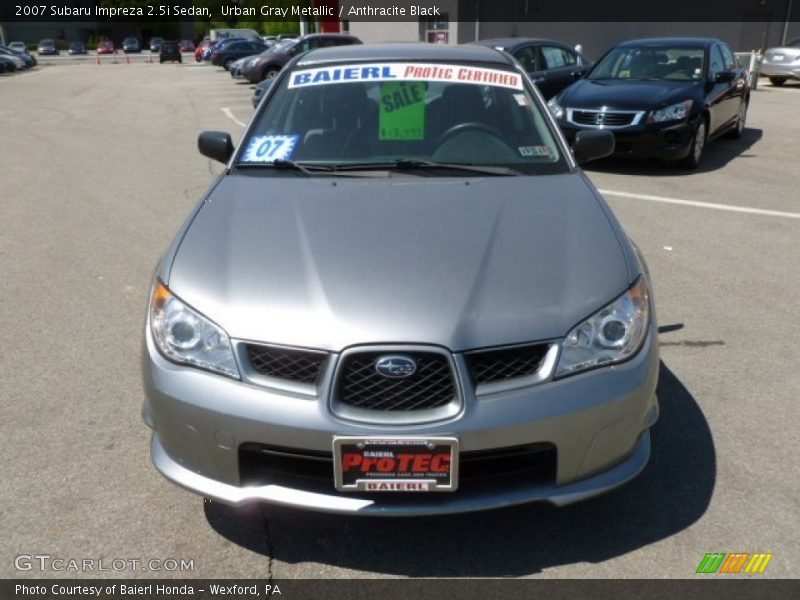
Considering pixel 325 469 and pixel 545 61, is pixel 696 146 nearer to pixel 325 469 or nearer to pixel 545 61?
pixel 545 61

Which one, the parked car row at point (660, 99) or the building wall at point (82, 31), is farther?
the building wall at point (82, 31)

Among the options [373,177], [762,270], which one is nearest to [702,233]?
[762,270]

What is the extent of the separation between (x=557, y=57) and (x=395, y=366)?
12511 millimetres

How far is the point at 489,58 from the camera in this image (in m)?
4.20

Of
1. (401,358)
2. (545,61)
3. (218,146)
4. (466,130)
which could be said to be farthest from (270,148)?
(545,61)

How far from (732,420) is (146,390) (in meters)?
2.58

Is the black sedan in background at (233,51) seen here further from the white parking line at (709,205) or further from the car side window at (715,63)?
the white parking line at (709,205)

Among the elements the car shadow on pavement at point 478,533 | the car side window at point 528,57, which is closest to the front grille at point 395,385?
the car shadow on pavement at point 478,533

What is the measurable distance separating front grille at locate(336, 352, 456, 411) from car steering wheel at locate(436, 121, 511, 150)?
67.9 inches

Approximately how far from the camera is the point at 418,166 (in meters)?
3.53

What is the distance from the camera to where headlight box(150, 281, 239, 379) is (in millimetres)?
2381

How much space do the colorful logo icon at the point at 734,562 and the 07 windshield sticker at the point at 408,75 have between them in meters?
2.53

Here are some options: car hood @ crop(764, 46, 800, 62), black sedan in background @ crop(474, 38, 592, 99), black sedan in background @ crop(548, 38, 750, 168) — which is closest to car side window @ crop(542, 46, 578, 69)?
black sedan in background @ crop(474, 38, 592, 99)

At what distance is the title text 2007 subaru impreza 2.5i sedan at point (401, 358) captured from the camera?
227 cm
